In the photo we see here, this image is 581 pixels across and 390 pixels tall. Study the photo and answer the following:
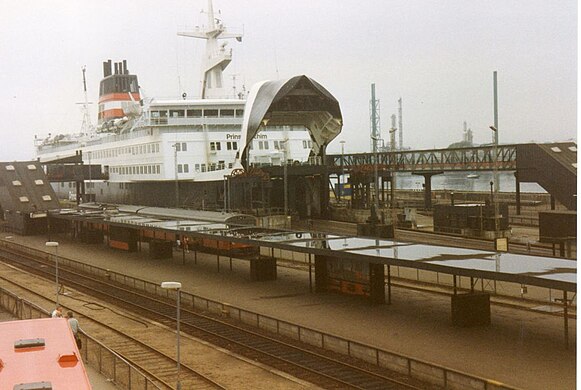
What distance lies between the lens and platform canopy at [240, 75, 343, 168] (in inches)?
1841

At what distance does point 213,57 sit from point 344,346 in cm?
4909

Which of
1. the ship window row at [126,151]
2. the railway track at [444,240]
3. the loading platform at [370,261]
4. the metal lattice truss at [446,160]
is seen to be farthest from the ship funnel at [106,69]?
the loading platform at [370,261]

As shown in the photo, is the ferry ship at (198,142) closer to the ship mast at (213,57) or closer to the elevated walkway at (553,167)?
the ship mast at (213,57)

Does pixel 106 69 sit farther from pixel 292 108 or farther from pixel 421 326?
pixel 421 326

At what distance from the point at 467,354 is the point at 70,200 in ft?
255

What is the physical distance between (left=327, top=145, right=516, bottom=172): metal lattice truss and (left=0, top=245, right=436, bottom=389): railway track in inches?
778

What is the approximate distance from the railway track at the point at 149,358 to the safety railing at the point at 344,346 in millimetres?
2649

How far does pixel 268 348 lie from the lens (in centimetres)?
1903

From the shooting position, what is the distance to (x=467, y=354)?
17.0 meters

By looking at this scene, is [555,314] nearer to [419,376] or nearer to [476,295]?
[476,295]

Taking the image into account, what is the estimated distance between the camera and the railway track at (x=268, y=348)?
51.9 ft

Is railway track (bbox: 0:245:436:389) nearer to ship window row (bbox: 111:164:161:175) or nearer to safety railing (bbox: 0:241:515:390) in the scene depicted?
safety railing (bbox: 0:241:515:390)

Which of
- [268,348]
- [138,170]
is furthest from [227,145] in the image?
[268,348]

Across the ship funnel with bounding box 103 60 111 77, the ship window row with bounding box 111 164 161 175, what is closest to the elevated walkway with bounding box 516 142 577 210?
the ship window row with bounding box 111 164 161 175
